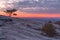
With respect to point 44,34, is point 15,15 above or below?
above

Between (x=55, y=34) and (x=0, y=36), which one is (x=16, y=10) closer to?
(x=55, y=34)

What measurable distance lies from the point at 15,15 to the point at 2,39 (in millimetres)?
28904

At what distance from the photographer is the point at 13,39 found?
3127 centimetres

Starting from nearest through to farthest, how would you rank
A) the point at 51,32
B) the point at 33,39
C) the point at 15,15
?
the point at 33,39 < the point at 51,32 < the point at 15,15

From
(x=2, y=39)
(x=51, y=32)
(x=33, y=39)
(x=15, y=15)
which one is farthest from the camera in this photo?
(x=15, y=15)

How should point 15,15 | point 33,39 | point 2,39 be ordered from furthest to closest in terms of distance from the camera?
point 15,15, point 33,39, point 2,39

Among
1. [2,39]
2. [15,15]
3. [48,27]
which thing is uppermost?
[15,15]

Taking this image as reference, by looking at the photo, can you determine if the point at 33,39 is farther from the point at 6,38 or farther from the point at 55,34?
the point at 55,34

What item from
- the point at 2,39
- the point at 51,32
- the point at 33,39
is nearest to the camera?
Result: the point at 2,39

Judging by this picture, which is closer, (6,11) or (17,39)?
(17,39)

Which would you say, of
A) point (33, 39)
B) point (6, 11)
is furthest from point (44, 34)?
point (6, 11)

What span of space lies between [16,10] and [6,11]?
9.84 ft

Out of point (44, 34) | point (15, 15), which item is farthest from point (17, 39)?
point (15, 15)

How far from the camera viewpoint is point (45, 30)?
133 feet
